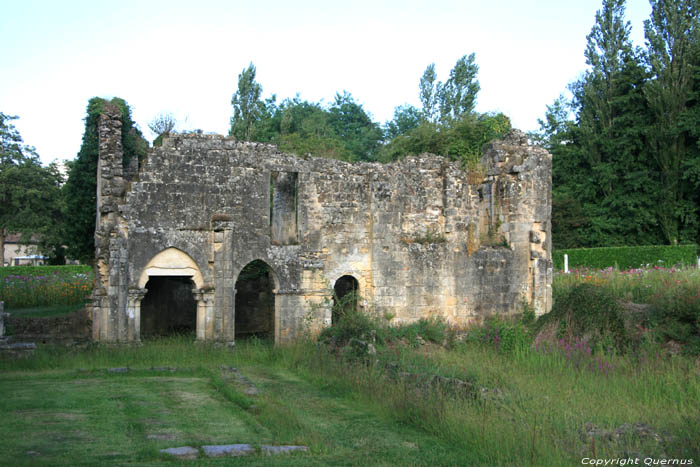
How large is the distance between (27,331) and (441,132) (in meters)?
21.1

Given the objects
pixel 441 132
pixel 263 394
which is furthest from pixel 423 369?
pixel 441 132

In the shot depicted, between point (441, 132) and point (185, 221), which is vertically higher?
point (441, 132)

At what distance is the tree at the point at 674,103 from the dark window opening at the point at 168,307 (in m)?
22.0

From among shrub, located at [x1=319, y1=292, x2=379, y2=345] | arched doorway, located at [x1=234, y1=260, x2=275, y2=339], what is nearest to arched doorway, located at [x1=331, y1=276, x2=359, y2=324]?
shrub, located at [x1=319, y1=292, x2=379, y2=345]

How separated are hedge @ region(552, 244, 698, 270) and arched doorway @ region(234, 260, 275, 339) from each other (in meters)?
12.3

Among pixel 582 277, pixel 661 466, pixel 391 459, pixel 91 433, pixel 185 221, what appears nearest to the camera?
pixel 661 466

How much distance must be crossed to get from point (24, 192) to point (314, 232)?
19.9 meters

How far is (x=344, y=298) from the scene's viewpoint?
17.2 m

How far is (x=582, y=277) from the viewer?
21.2 meters

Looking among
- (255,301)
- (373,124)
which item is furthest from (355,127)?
(255,301)

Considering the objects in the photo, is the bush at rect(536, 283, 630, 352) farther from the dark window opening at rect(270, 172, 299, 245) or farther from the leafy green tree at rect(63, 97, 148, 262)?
the leafy green tree at rect(63, 97, 148, 262)

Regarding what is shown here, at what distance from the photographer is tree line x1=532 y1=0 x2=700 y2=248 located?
30.5 metres

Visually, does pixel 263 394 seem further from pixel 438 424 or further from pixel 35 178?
pixel 35 178

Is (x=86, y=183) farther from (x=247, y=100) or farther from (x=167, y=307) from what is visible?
(x=247, y=100)
